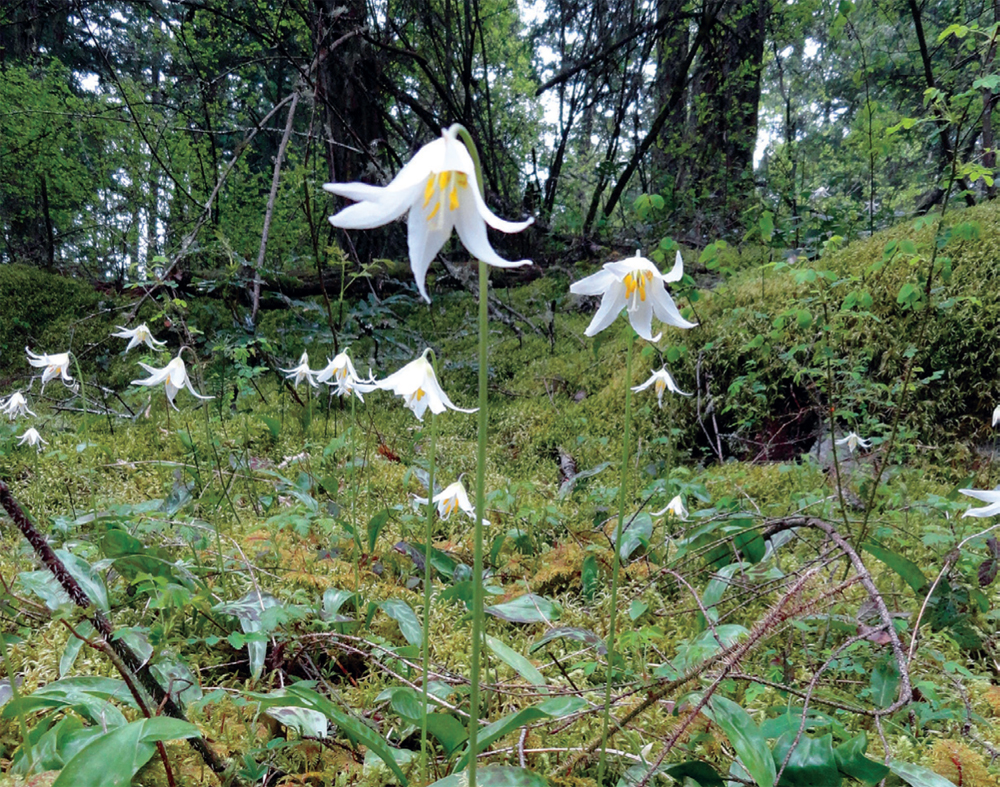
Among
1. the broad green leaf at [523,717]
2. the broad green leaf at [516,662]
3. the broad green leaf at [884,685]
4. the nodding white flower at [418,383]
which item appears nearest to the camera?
the broad green leaf at [523,717]

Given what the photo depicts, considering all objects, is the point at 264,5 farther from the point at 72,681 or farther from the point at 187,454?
the point at 72,681

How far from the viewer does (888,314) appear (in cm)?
260

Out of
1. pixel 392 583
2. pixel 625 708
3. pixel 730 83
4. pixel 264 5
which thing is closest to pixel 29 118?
pixel 264 5

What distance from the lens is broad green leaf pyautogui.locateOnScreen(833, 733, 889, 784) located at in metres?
0.65

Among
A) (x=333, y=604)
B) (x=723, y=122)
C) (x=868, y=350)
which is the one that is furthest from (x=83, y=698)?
(x=723, y=122)

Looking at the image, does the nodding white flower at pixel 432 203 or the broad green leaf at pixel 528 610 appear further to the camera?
the broad green leaf at pixel 528 610

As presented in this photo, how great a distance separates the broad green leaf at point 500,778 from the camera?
0.66 meters

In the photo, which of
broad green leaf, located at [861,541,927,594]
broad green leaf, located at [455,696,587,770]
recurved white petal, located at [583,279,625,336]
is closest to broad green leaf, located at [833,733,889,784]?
broad green leaf, located at [455,696,587,770]

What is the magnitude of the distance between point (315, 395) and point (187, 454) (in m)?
1.09

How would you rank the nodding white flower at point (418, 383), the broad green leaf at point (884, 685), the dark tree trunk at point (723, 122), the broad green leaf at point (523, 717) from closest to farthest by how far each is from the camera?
1. the broad green leaf at point (523, 717)
2. the broad green leaf at point (884, 685)
3. the nodding white flower at point (418, 383)
4. the dark tree trunk at point (723, 122)

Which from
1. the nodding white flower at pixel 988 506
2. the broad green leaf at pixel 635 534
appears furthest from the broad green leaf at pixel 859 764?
the broad green leaf at pixel 635 534

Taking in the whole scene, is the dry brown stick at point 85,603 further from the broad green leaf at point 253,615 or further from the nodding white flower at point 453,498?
the nodding white flower at point 453,498

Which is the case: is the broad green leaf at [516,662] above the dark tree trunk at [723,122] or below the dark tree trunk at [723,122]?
below

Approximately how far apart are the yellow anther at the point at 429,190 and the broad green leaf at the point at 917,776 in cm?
96
